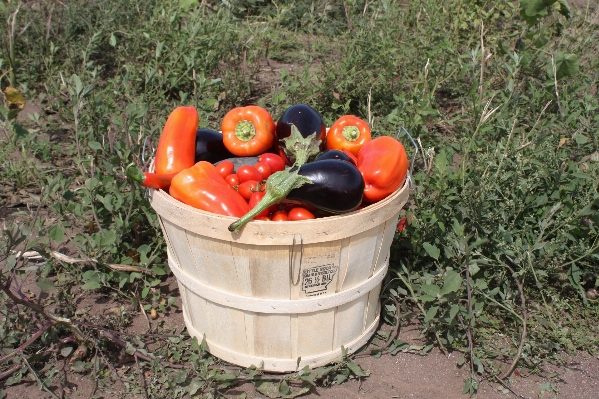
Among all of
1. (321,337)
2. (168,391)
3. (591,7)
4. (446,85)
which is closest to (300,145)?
(321,337)

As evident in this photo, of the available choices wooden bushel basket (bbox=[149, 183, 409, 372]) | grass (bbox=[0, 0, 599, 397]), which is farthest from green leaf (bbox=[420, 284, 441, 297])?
wooden bushel basket (bbox=[149, 183, 409, 372])

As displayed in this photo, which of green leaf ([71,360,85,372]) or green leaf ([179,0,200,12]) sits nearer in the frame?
green leaf ([71,360,85,372])

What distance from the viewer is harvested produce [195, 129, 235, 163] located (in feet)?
9.83

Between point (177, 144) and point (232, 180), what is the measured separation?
0.31m

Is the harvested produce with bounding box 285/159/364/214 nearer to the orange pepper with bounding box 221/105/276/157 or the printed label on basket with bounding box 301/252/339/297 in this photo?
the printed label on basket with bounding box 301/252/339/297

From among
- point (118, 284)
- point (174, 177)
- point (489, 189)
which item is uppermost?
point (174, 177)

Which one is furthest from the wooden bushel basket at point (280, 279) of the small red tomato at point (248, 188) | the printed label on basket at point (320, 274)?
the small red tomato at point (248, 188)

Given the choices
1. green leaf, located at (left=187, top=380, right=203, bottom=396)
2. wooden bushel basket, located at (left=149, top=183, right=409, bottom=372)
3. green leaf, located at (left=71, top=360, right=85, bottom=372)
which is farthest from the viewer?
green leaf, located at (left=71, top=360, right=85, bottom=372)

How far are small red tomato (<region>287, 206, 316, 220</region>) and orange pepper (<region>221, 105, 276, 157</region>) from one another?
2.01 feet

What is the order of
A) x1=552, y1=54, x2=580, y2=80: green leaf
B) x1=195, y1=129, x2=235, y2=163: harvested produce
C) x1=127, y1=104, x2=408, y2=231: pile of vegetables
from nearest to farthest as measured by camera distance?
1. x1=127, y1=104, x2=408, y2=231: pile of vegetables
2. x1=195, y1=129, x2=235, y2=163: harvested produce
3. x1=552, y1=54, x2=580, y2=80: green leaf

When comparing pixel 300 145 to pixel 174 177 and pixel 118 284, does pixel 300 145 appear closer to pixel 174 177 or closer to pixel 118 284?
pixel 174 177

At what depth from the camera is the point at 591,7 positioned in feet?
21.8

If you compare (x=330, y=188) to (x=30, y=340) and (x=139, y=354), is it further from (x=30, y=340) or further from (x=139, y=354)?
(x=30, y=340)

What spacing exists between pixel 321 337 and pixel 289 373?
0.25m
